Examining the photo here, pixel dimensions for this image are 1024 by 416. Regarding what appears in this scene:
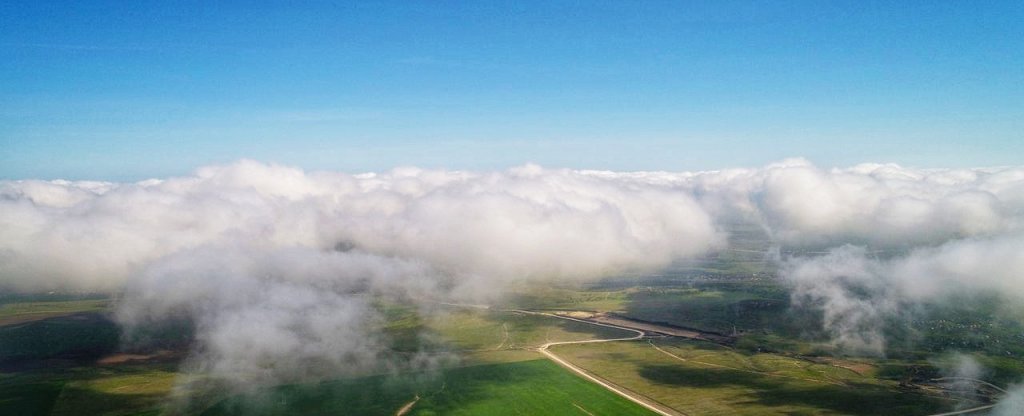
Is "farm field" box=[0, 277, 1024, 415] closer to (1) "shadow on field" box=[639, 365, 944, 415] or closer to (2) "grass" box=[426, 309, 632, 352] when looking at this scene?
(1) "shadow on field" box=[639, 365, 944, 415]

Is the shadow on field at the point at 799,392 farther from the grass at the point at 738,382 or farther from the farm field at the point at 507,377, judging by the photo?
the farm field at the point at 507,377

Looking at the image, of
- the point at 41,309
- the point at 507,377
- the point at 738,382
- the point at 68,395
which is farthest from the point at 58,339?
the point at 738,382

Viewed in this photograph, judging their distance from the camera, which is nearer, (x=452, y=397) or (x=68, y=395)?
(x=68, y=395)

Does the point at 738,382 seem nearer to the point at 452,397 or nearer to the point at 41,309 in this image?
the point at 452,397

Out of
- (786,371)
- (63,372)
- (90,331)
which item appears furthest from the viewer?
(90,331)

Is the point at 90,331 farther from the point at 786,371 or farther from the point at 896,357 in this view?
the point at 896,357

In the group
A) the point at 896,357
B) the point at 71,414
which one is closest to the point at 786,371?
the point at 896,357
